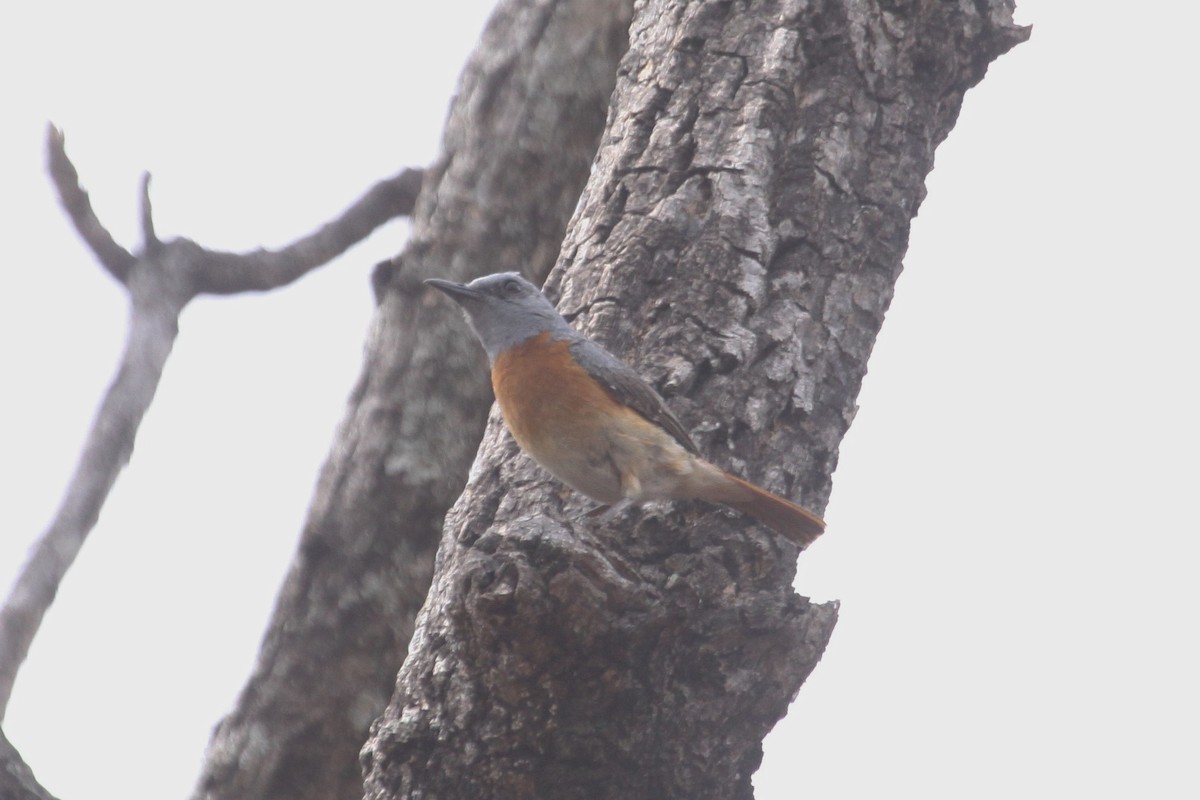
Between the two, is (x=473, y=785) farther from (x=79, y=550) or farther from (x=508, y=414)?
(x=79, y=550)

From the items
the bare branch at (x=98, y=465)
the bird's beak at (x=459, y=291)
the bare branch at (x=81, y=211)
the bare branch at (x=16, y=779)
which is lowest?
the bare branch at (x=16, y=779)

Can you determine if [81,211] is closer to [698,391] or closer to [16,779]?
[16,779]

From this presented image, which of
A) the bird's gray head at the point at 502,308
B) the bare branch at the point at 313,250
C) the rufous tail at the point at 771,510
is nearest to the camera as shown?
the rufous tail at the point at 771,510

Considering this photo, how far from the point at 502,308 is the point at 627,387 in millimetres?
972

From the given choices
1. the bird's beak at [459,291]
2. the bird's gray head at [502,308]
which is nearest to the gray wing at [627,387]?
the bird's gray head at [502,308]

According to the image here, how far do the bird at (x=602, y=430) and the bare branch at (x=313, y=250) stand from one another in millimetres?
1291

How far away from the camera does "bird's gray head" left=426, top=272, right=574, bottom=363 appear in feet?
14.9

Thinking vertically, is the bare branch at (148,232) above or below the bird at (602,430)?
above

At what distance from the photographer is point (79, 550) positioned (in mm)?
4145

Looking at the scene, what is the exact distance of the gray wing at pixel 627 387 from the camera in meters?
3.83

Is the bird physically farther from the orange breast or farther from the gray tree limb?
the gray tree limb

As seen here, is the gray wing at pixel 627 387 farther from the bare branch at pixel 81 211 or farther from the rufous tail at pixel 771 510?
the bare branch at pixel 81 211

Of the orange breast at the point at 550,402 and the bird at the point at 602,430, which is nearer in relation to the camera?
the bird at the point at 602,430

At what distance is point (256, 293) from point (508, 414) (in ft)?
5.38
